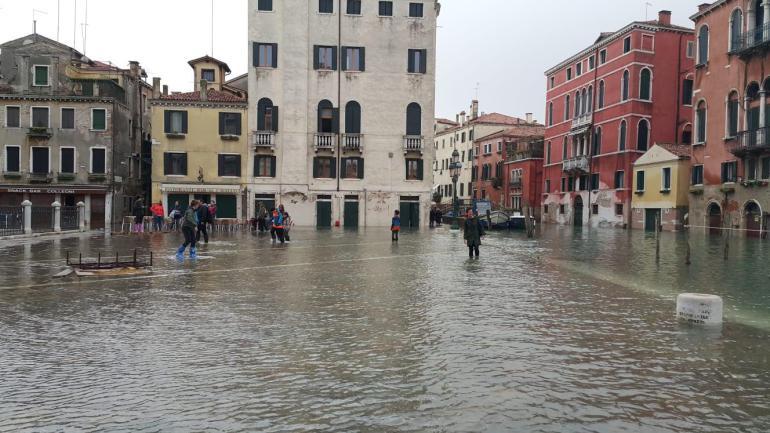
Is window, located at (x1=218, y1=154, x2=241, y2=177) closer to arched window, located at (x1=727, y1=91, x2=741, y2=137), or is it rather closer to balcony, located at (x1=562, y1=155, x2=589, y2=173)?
balcony, located at (x1=562, y1=155, x2=589, y2=173)

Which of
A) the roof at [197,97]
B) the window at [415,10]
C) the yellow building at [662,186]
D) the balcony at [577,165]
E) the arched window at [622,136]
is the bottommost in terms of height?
the yellow building at [662,186]

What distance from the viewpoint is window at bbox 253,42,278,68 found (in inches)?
1709

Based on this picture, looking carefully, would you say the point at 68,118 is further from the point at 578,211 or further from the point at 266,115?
the point at 578,211

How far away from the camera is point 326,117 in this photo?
44.5m

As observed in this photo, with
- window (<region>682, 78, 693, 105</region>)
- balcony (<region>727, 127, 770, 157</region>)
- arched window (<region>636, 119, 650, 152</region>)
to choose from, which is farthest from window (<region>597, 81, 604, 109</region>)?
balcony (<region>727, 127, 770, 157</region>)

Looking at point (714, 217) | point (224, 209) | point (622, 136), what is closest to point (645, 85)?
point (622, 136)

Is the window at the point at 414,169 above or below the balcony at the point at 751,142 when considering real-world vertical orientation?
below

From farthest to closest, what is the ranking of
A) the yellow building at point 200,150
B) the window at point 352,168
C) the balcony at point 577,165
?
the balcony at point 577,165 < the window at point 352,168 < the yellow building at point 200,150

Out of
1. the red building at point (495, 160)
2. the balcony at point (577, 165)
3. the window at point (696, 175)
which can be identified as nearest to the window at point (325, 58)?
the balcony at point (577, 165)

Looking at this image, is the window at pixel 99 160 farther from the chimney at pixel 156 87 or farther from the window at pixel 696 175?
the window at pixel 696 175

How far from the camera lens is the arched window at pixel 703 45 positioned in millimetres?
38125

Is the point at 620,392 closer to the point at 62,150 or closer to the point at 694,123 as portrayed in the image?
the point at 694,123

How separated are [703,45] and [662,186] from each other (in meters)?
9.61

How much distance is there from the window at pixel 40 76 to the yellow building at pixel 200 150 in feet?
23.7
